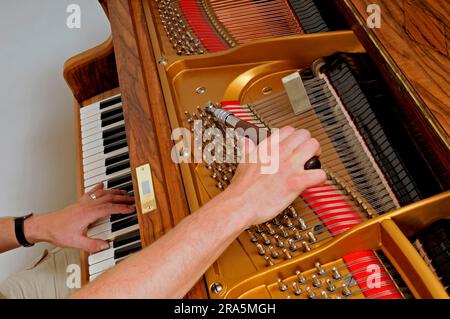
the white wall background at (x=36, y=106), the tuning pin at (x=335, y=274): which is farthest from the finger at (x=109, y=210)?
the white wall background at (x=36, y=106)

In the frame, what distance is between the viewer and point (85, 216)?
71.2 inches

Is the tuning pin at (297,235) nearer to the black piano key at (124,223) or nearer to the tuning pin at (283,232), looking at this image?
the tuning pin at (283,232)

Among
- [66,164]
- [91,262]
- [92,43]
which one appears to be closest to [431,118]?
[91,262]

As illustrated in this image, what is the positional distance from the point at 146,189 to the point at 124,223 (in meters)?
0.28

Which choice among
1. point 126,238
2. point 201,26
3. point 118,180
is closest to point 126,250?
point 126,238

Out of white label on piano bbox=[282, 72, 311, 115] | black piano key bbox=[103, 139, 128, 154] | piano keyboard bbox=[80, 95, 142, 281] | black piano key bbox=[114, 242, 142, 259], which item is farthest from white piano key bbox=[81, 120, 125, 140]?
white label on piano bbox=[282, 72, 311, 115]

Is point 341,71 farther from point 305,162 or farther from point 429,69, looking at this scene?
point 305,162

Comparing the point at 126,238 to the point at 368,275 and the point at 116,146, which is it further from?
the point at 368,275

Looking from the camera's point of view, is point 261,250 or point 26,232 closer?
point 261,250

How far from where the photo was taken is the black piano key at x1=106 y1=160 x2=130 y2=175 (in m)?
1.95

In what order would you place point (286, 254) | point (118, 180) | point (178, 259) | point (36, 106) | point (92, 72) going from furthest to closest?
point (36, 106) → point (92, 72) → point (118, 180) → point (286, 254) → point (178, 259)

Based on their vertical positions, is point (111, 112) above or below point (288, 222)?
above

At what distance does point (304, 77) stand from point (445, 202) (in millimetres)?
695

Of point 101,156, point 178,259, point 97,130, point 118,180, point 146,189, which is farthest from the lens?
point 97,130
